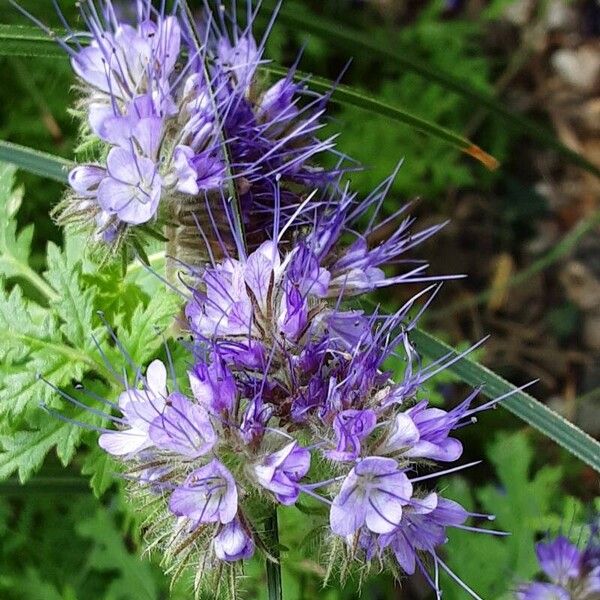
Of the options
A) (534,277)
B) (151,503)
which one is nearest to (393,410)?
(151,503)

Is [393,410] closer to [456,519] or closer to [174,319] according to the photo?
[456,519]

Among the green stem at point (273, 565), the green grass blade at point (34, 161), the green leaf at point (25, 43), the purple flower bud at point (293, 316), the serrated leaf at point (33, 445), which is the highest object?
the green leaf at point (25, 43)

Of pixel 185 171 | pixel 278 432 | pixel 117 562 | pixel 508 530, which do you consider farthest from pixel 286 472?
pixel 508 530

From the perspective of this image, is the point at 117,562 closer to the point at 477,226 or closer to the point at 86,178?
the point at 86,178

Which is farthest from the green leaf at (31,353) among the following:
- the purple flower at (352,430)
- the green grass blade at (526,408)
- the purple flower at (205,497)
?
the green grass blade at (526,408)

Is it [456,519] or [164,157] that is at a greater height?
[164,157]

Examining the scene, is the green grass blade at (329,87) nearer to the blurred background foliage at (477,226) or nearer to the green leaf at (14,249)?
the green leaf at (14,249)
